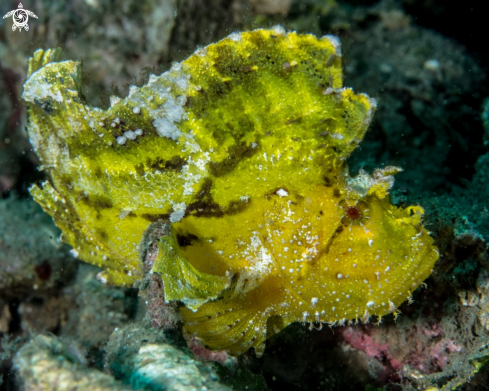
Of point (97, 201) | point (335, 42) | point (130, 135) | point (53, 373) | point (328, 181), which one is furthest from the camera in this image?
point (97, 201)

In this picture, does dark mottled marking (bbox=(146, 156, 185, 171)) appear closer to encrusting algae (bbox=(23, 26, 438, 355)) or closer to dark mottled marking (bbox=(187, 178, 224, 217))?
encrusting algae (bbox=(23, 26, 438, 355))

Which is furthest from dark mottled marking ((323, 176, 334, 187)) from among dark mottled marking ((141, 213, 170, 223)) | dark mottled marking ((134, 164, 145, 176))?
dark mottled marking ((134, 164, 145, 176))

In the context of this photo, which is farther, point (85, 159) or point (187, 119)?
point (85, 159)

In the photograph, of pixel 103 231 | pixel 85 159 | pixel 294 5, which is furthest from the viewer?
pixel 294 5

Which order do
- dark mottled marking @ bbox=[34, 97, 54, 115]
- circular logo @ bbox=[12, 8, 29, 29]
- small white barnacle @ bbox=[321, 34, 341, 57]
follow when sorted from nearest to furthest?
small white barnacle @ bbox=[321, 34, 341, 57] → dark mottled marking @ bbox=[34, 97, 54, 115] → circular logo @ bbox=[12, 8, 29, 29]

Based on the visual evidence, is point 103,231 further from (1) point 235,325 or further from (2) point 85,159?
(1) point 235,325

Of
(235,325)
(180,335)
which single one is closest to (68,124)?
(180,335)

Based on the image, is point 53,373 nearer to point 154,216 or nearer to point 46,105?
point 154,216

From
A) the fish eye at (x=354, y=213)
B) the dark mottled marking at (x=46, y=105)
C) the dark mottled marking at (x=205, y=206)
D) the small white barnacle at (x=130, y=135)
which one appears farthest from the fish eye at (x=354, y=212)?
the dark mottled marking at (x=46, y=105)

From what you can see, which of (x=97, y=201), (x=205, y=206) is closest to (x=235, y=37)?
(x=205, y=206)
